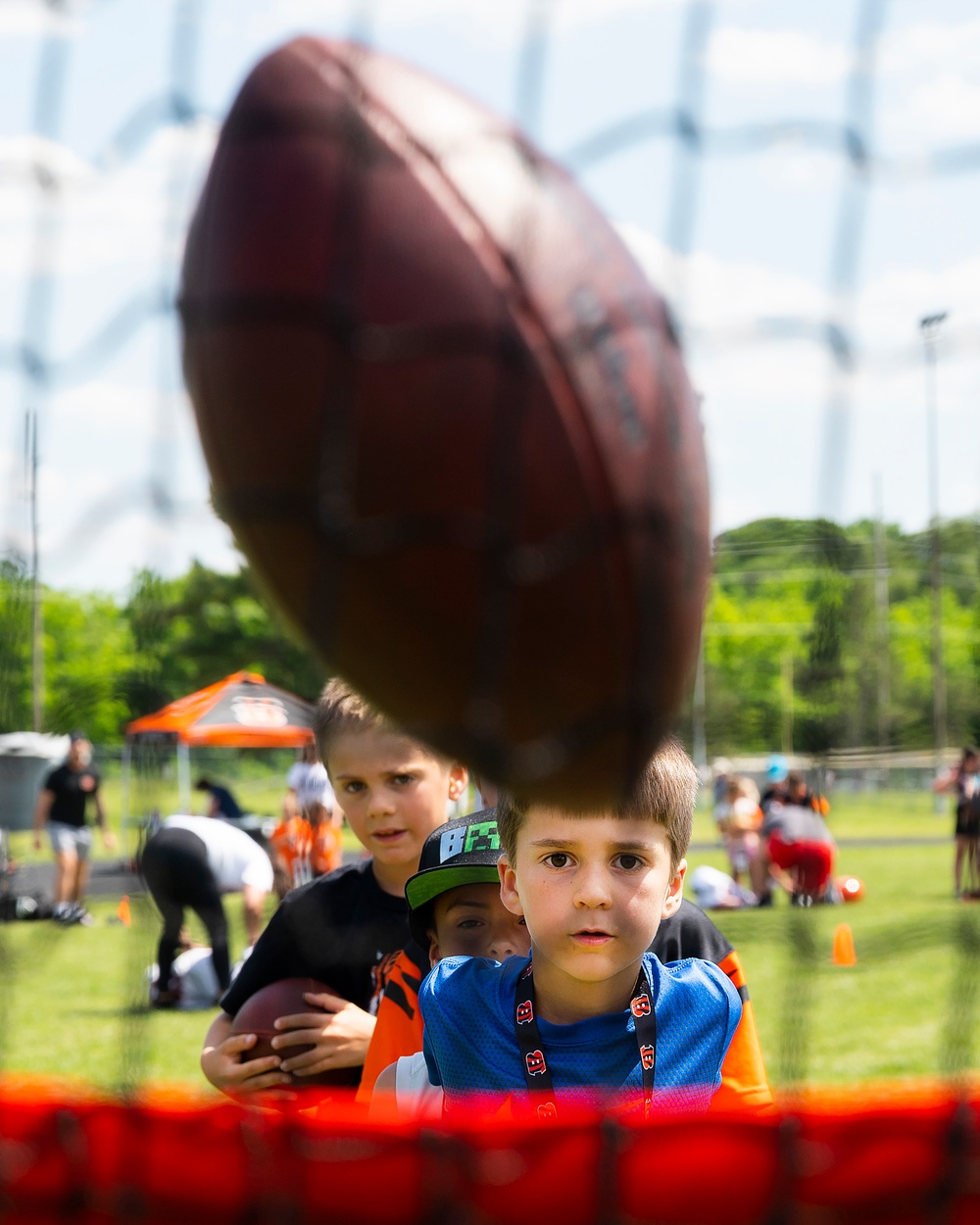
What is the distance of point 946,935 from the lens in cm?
163

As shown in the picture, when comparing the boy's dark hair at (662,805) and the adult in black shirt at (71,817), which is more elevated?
the boy's dark hair at (662,805)

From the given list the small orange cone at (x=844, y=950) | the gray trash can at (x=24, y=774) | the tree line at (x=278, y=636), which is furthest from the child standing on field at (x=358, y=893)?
the gray trash can at (x=24, y=774)

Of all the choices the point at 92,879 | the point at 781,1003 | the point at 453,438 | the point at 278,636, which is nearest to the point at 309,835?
the point at 781,1003

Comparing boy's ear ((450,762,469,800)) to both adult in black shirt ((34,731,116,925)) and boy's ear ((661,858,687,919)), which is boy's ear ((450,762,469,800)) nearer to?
boy's ear ((661,858,687,919))

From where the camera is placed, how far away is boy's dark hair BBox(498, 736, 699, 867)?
5.24ft

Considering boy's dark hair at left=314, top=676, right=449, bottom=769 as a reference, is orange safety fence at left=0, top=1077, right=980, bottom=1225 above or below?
below

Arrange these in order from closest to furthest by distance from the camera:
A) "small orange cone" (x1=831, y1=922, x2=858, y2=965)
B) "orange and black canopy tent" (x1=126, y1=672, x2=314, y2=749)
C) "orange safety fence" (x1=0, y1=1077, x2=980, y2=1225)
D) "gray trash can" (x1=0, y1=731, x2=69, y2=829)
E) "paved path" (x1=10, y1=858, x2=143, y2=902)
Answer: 1. "orange safety fence" (x1=0, y1=1077, x2=980, y2=1225)
2. "orange and black canopy tent" (x1=126, y1=672, x2=314, y2=749)
3. "small orange cone" (x1=831, y1=922, x2=858, y2=965)
4. "paved path" (x1=10, y1=858, x2=143, y2=902)
5. "gray trash can" (x1=0, y1=731, x2=69, y2=829)

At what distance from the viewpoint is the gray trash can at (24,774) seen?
14375 mm

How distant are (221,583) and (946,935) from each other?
1.62 m

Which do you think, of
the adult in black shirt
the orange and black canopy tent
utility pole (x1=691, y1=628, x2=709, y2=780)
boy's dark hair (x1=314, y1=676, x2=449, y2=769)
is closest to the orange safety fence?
utility pole (x1=691, y1=628, x2=709, y2=780)

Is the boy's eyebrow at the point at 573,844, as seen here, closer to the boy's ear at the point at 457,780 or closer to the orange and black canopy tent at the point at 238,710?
the boy's ear at the point at 457,780

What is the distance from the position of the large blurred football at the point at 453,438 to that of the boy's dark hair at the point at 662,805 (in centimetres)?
31

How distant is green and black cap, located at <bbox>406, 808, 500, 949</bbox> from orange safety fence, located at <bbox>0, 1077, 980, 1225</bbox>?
0.81 m

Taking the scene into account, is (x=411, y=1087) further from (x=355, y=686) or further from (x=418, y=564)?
(x=418, y=564)
